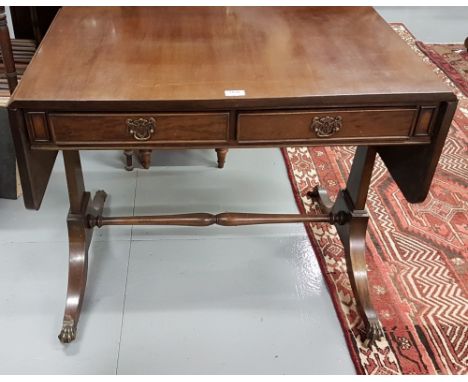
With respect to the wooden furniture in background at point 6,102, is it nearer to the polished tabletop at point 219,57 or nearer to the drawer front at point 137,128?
the polished tabletop at point 219,57

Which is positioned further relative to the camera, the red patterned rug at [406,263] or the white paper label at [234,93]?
the red patterned rug at [406,263]

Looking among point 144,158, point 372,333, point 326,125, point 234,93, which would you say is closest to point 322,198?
point 372,333

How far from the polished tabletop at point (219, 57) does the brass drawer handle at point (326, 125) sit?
0.22 feet

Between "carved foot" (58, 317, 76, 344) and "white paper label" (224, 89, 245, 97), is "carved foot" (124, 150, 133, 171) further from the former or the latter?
"white paper label" (224, 89, 245, 97)

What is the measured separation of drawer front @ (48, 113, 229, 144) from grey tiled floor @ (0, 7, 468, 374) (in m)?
0.76

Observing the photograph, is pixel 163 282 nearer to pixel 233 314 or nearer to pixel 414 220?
pixel 233 314

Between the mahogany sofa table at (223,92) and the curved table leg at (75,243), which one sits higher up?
the mahogany sofa table at (223,92)

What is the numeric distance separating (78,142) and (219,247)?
0.93 metres

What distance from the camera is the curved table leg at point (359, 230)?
5.45 ft

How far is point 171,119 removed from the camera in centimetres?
119

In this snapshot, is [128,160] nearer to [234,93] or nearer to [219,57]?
[219,57]

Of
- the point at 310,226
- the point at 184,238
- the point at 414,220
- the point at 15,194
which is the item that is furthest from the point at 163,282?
the point at 414,220

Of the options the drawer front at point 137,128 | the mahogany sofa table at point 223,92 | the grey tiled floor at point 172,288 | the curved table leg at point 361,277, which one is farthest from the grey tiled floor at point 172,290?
the drawer front at point 137,128

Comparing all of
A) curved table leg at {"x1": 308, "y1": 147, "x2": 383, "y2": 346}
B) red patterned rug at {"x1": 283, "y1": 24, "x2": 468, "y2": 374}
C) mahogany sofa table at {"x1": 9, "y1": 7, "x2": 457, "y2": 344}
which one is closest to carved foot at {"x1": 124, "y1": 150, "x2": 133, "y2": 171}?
red patterned rug at {"x1": 283, "y1": 24, "x2": 468, "y2": 374}
